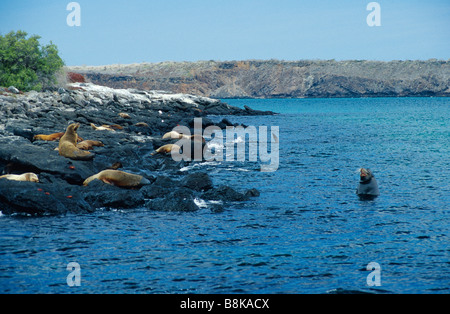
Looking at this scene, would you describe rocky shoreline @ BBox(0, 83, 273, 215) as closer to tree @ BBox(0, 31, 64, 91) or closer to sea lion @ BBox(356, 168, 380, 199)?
sea lion @ BBox(356, 168, 380, 199)

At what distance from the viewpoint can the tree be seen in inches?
1730

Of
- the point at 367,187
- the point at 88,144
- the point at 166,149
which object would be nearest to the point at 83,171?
the point at 88,144

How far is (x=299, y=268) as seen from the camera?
29.7 feet

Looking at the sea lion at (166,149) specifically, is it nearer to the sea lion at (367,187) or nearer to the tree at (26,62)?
the sea lion at (367,187)

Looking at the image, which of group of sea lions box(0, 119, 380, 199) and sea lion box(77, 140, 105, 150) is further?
sea lion box(77, 140, 105, 150)

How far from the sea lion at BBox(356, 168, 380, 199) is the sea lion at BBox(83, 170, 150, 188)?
7.08m

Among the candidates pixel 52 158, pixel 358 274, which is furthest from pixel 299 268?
pixel 52 158

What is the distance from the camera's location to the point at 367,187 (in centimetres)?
1548

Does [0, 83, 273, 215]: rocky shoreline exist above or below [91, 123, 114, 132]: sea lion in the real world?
below

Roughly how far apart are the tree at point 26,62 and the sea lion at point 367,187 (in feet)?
121

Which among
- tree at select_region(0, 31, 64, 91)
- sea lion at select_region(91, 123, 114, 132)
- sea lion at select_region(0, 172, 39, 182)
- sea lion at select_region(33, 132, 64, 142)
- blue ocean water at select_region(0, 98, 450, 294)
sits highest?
tree at select_region(0, 31, 64, 91)

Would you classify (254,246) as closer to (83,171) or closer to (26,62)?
(83,171)

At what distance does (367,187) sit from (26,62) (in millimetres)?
40326

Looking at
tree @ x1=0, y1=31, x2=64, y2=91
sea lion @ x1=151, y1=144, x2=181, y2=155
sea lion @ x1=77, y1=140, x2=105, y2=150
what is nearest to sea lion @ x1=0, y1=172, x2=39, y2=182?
sea lion @ x1=77, y1=140, x2=105, y2=150
